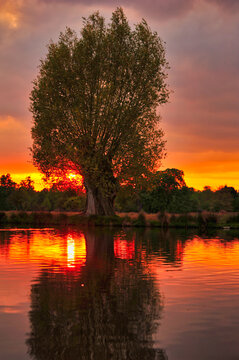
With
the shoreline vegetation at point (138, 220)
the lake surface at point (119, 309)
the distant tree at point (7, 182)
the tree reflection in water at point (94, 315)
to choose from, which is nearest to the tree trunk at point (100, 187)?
the shoreline vegetation at point (138, 220)

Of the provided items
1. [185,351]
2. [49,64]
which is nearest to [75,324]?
[185,351]

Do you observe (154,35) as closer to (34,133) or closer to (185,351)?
(34,133)

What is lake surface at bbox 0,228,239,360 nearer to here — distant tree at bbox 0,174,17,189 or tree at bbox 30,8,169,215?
tree at bbox 30,8,169,215

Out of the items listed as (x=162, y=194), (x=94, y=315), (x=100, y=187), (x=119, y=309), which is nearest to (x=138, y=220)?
(x=100, y=187)

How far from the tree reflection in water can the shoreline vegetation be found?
34637 mm

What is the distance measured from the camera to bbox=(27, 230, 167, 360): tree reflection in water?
7445mm

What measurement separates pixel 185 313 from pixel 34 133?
157ft

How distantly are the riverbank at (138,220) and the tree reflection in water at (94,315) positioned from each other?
34679 mm

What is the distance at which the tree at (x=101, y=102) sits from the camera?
2047 inches

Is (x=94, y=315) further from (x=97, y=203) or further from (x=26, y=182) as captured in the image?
(x=26, y=182)

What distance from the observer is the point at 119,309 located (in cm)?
1051

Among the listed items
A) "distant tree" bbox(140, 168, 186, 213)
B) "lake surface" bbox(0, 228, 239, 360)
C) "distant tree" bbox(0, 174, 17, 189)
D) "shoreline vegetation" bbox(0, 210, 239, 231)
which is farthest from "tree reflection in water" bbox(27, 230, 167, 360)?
"distant tree" bbox(0, 174, 17, 189)

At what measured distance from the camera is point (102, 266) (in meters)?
18.5

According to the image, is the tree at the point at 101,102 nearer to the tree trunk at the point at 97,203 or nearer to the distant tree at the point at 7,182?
the tree trunk at the point at 97,203
